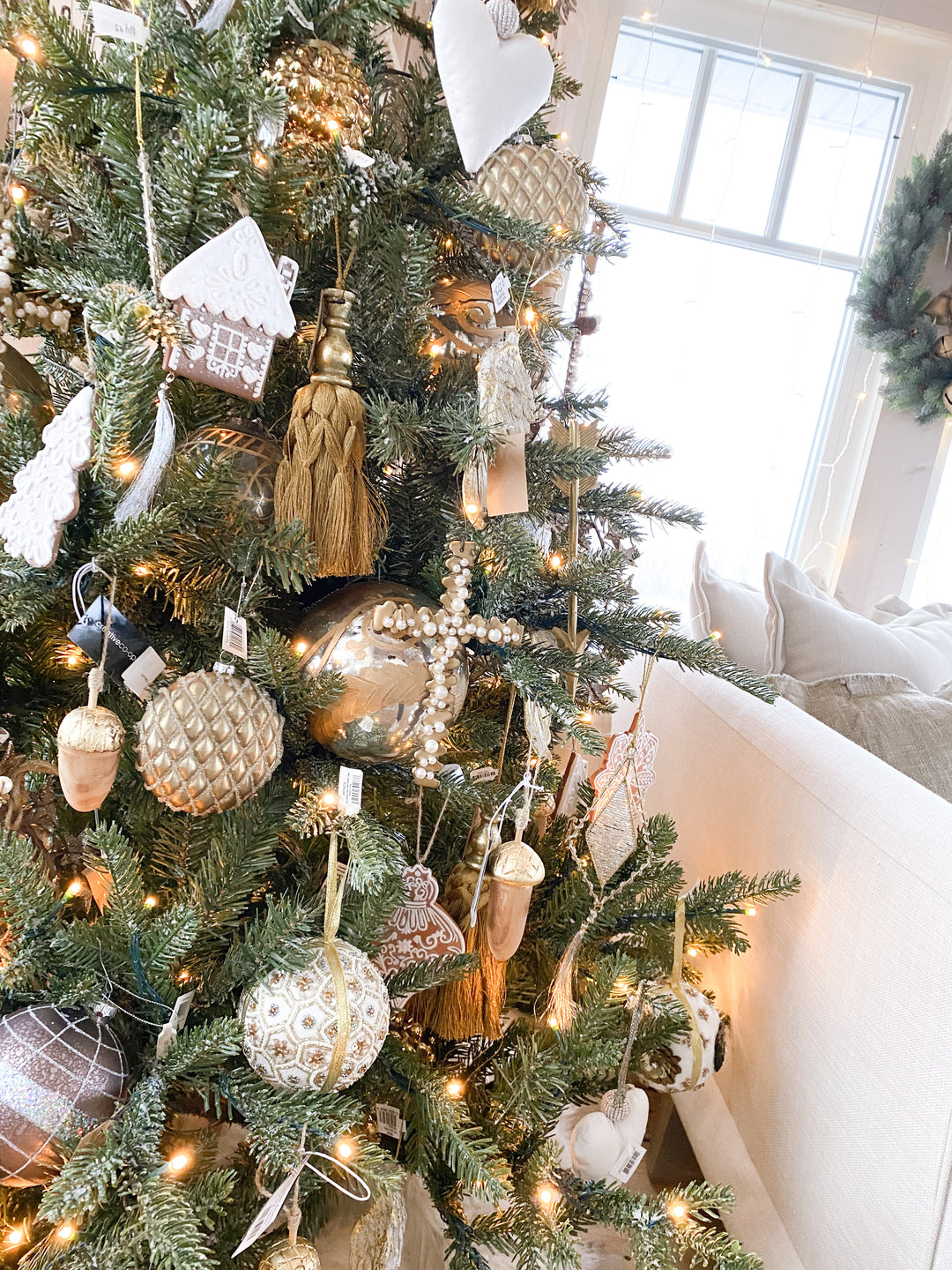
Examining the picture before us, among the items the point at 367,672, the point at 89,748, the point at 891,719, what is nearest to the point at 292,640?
the point at 367,672

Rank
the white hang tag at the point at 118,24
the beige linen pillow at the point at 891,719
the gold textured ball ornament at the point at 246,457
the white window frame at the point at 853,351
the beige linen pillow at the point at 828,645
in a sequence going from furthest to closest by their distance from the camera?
the white window frame at the point at 853,351 → the beige linen pillow at the point at 828,645 → the beige linen pillow at the point at 891,719 → the gold textured ball ornament at the point at 246,457 → the white hang tag at the point at 118,24

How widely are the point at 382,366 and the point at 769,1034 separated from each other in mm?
777

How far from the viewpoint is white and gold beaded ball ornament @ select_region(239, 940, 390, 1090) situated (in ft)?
1.80

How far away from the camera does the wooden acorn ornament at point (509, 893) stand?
691mm

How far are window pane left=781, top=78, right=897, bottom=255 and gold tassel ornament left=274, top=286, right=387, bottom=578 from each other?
1.82 m

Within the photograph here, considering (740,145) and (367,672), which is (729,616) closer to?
(367,672)

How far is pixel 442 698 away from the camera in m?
0.65

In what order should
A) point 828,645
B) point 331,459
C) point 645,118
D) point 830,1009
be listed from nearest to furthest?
point 331,459, point 830,1009, point 828,645, point 645,118

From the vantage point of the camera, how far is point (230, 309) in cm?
53

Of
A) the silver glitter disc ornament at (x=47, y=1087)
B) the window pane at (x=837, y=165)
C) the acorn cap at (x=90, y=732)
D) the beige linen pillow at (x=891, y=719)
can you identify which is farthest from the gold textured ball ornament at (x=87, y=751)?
the window pane at (x=837, y=165)

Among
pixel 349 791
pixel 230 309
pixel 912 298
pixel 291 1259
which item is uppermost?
pixel 912 298

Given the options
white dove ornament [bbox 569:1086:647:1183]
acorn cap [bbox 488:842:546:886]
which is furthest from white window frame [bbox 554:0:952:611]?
white dove ornament [bbox 569:1086:647:1183]

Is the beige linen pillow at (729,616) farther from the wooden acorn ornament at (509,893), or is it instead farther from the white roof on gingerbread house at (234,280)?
the white roof on gingerbread house at (234,280)

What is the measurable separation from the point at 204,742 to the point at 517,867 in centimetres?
28
